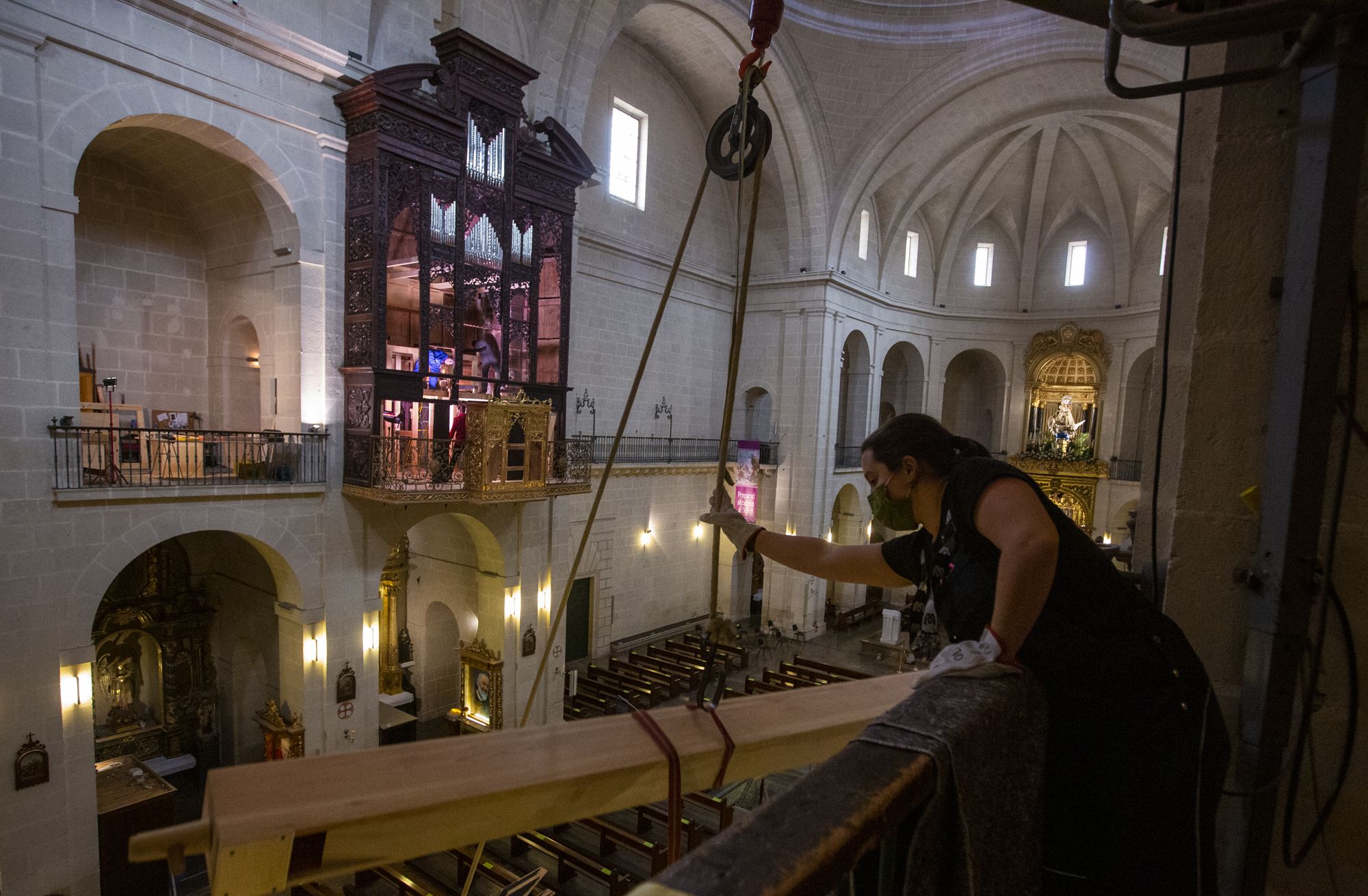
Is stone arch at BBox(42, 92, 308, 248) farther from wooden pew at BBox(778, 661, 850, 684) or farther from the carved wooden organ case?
wooden pew at BBox(778, 661, 850, 684)

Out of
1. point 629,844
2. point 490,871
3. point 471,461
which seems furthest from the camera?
point 471,461

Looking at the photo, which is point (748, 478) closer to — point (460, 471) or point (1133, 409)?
point (460, 471)

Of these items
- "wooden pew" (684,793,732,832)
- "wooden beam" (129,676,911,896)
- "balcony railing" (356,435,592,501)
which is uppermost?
"wooden beam" (129,676,911,896)

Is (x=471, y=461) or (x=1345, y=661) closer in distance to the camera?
(x=1345, y=661)

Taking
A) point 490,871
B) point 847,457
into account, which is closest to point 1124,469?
point 847,457

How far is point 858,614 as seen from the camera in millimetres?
20844

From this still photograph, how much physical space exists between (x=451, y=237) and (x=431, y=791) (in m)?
9.57

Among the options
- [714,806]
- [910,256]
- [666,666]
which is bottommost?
[714,806]

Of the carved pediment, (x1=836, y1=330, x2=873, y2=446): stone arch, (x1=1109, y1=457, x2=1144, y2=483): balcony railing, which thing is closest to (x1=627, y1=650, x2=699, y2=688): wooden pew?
(x1=836, y1=330, x2=873, y2=446): stone arch

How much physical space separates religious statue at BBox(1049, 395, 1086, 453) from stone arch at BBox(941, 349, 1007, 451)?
1.93 metres

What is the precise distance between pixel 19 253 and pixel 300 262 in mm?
2652

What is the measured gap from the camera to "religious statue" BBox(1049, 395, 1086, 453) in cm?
2305

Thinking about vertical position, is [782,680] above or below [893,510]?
below

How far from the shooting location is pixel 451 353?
34.8 ft
